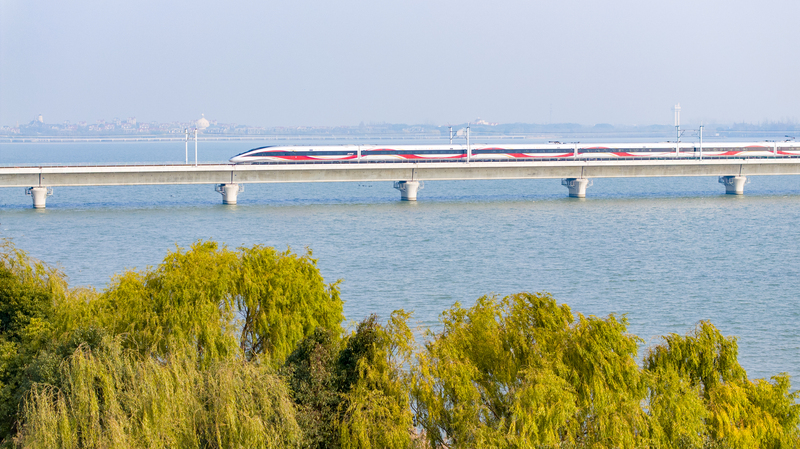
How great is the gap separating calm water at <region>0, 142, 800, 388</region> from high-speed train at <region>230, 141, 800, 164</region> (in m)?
4.83

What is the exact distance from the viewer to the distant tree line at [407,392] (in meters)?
16.5

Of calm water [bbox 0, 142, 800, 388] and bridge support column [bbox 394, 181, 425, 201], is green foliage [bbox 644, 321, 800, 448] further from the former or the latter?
bridge support column [bbox 394, 181, 425, 201]

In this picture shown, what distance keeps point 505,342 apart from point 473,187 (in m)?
98.1

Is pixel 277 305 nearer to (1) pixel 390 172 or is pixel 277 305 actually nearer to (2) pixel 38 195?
(2) pixel 38 195

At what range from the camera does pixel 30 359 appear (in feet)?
69.3

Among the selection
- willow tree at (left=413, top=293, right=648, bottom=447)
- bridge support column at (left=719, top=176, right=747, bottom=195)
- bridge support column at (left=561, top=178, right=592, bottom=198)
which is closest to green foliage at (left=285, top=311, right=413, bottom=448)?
willow tree at (left=413, top=293, right=648, bottom=447)

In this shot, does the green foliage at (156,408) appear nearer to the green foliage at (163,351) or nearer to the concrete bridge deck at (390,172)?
the green foliage at (163,351)

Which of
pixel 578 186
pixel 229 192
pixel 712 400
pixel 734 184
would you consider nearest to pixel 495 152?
pixel 578 186

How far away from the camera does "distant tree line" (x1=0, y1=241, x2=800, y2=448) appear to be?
16.5 metres

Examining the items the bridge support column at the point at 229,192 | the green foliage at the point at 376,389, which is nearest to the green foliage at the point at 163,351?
the green foliage at the point at 376,389

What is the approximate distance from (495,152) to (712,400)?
81597 mm

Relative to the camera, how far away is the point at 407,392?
59.3 ft

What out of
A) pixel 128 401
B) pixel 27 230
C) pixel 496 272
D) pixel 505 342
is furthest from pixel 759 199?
pixel 128 401

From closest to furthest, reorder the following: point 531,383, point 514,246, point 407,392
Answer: point 531,383 → point 407,392 → point 514,246
